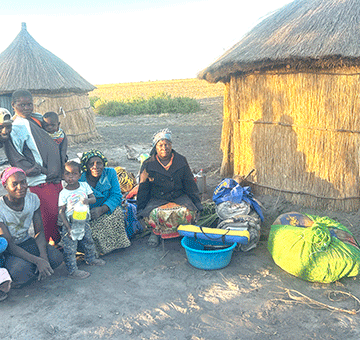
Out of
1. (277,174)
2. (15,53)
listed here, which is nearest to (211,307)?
(277,174)

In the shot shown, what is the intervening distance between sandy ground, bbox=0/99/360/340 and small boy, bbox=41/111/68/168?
4.32 ft

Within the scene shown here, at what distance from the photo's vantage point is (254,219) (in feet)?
12.9

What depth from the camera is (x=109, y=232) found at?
12.5 ft

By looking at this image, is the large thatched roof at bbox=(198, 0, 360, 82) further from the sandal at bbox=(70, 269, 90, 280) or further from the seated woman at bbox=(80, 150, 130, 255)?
the sandal at bbox=(70, 269, 90, 280)

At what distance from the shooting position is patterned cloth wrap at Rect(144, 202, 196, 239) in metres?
3.93

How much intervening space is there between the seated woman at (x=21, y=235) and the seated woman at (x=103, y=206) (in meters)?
0.52

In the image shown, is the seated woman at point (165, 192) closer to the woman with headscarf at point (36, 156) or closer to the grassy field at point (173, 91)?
the woman with headscarf at point (36, 156)

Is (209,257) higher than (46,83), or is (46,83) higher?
(46,83)

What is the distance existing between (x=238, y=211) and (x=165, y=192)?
89 cm

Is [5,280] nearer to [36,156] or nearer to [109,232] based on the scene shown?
[109,232]

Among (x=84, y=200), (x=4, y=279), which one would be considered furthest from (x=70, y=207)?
(x=4, y=279)

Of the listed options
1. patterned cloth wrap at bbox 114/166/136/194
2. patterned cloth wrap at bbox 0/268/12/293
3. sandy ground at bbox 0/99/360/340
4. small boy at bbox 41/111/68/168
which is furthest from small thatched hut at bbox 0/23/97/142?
patterned cloth wrap at bbox 0/268/12/293

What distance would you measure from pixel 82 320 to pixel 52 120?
2108 mm

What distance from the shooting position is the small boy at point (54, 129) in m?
3.78
